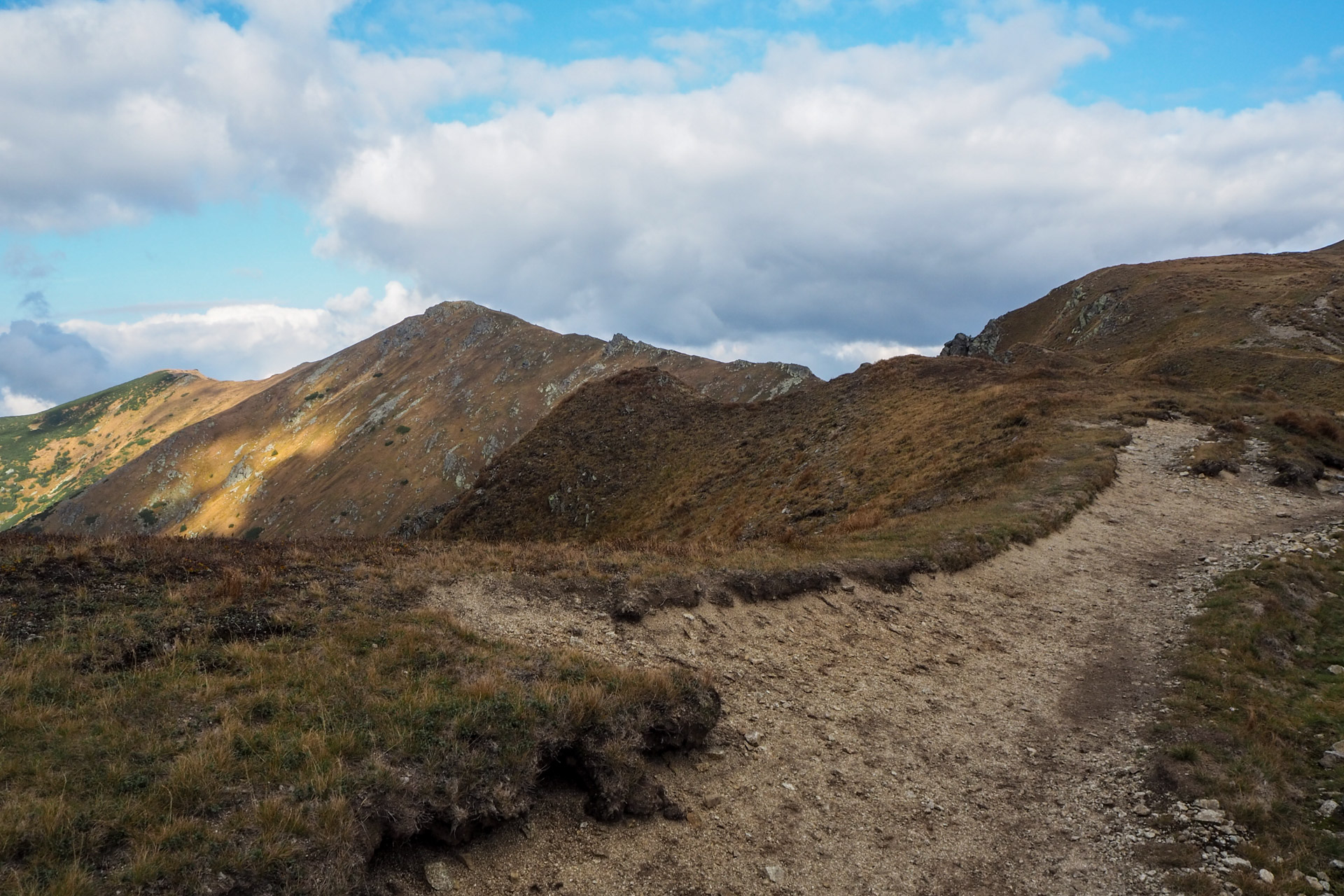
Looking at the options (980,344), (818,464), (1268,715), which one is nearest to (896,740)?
(1268,715)

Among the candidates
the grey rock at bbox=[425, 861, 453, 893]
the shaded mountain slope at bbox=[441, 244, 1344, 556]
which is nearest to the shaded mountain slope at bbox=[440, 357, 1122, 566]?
the shaded mountain slope at bbox=[441, 244, 1344, 556]

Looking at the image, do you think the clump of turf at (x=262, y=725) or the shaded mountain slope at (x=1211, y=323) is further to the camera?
the shaded mountain slope at (x=1211, y=323)

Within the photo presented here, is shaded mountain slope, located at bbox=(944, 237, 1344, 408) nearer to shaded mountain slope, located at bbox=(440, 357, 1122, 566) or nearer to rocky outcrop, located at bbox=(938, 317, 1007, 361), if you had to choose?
rocky outcrop, located at bbox=(938, 317, 1007, 361)

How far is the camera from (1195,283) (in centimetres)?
8069

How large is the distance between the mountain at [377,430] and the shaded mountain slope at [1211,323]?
1494 inches

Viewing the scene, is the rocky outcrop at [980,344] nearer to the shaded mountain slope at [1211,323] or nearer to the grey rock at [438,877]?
the shaded mountain slope at [1211,323]

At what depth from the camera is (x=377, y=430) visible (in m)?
150

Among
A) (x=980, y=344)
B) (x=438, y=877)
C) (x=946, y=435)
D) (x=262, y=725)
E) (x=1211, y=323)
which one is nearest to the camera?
(x=438, y=877)

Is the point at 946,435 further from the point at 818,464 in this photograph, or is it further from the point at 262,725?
the point at 262,725

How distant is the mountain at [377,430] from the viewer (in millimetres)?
124562

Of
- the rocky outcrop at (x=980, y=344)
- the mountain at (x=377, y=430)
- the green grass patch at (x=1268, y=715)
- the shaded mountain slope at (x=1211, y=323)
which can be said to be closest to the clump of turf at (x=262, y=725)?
the green grass patch at (x=1268, y=715)

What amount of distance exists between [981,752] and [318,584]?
13.3 m

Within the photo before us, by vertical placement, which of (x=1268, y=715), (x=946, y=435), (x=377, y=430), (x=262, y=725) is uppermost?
(x=377, y=430)

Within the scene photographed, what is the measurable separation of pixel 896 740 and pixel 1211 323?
77250 mm
